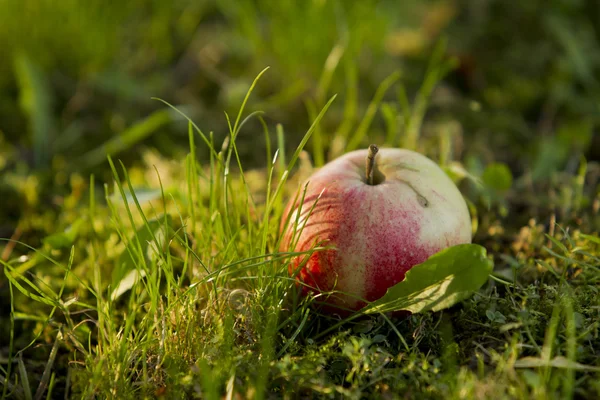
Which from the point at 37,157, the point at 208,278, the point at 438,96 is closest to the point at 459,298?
the point at 208,278

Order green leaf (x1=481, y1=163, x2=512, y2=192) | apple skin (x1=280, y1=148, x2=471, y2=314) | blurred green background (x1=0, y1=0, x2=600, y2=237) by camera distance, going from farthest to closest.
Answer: blurred green background (x1=0, y1=0, x2=600, y2=237) → green leaf (x1=481, y1=163, x2=512, y2=192) → apple skin (x1=280, y1=148, x2=471, y2=314)

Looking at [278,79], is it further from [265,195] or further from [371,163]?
[371,163]

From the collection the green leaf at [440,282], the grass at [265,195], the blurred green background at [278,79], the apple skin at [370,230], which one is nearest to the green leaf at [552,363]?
the grass at [265,195]

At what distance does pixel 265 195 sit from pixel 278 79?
3.28ft

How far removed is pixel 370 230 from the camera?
1432 millimetres

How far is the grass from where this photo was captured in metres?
Answer: 1.31

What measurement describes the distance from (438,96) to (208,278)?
2012 mm

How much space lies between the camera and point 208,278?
140 cm

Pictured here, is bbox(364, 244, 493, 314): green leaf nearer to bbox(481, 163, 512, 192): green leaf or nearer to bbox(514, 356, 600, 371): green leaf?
bbox(514, 356, 600, 371): green leaf

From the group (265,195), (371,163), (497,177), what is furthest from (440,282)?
(265,195)

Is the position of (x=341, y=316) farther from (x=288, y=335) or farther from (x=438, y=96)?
(x=438, y=96)

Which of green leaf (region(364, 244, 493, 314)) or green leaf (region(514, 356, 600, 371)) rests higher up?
green leaf (region(364, 244, 493, 314))

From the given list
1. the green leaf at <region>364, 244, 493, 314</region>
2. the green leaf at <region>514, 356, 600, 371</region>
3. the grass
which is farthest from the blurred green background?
the green leaf at <region>514, 356, 600, 371</region>

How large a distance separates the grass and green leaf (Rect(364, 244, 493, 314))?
0.06m
